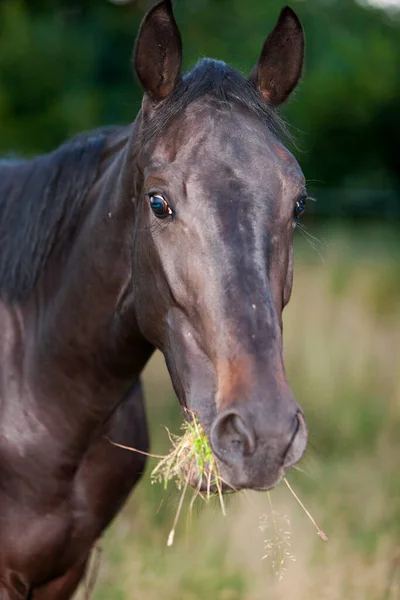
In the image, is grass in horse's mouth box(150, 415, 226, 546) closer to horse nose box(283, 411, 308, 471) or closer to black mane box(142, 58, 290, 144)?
horse nose box(283, 411, 308, 471)

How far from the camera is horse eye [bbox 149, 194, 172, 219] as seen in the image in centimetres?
230

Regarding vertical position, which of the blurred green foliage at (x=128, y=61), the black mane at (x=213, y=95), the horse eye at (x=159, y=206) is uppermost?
the black mane at (x=213, y=95)

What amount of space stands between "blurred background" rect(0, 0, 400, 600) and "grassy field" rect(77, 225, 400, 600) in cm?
1

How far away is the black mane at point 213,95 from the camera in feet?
8.00

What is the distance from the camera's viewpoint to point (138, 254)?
2494mm

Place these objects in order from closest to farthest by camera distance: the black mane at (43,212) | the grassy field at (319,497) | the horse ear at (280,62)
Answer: the horse ear at (280,62) → the black mane at (43,212) → the grassy field at (319,497)

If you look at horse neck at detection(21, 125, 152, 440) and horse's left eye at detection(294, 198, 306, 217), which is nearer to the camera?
horse's left eye at detection(294, 198, 306, 217)

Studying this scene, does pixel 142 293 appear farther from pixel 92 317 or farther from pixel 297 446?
pixel 297 446

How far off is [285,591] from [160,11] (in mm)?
3088

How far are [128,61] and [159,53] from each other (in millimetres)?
9365

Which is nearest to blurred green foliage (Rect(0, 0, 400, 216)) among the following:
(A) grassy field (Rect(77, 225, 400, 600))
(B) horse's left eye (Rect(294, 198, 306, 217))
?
(A) grassy field (Rect(77, 225, 400, 600))

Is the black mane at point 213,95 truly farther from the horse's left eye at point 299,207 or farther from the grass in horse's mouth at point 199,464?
the grass in horse's mouth at point 199,464

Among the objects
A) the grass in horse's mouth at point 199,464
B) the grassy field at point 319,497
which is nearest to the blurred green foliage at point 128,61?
the grassy field at point 319,497

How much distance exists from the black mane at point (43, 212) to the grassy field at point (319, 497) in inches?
35.4
